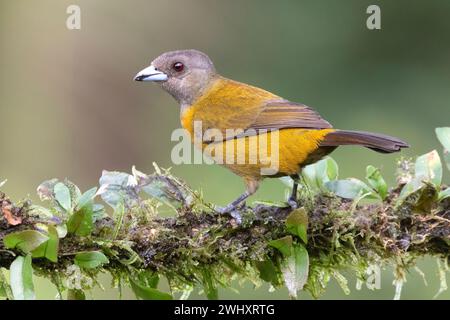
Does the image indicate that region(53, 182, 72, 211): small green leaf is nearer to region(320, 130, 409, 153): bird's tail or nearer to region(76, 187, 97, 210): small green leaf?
region(76, 187, 97, 210): small green leaf

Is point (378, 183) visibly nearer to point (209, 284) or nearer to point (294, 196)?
point (294, 196)

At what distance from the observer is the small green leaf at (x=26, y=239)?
2992 mm

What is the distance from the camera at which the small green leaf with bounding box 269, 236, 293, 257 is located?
324 centimetres

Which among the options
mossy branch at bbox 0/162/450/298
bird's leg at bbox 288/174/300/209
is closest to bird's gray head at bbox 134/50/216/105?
bird's leg at bbox 288/174/300/209

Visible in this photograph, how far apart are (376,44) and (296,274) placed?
4882 millimetres

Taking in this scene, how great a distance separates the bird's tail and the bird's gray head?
106 centimetres

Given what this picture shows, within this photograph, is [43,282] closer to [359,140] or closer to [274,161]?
[274,161]

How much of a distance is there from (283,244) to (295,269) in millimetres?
113

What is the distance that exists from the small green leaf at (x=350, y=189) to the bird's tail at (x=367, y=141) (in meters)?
0.28

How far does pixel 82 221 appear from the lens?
313 centimetres

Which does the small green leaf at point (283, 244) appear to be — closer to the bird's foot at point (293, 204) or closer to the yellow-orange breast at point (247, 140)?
the bird's foot at point (293, 204)

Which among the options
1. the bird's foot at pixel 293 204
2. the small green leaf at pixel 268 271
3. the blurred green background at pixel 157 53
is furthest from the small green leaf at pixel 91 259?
the blurred green background at pixel 157 53
